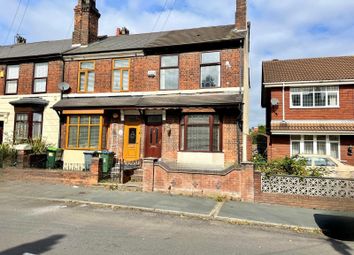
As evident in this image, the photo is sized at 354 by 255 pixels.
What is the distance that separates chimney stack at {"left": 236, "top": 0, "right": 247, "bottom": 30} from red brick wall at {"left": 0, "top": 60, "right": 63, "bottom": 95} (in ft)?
35.0

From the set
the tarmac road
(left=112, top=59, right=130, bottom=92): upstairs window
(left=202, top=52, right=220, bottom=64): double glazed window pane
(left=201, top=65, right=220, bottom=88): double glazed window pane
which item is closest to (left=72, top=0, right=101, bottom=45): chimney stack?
(left=112, top=59, right=130, bottom=92): upstairs window

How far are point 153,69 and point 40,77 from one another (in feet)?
24.2

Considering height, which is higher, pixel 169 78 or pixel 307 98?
pixel 169 78

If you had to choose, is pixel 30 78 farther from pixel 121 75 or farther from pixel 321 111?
pixel 321 111

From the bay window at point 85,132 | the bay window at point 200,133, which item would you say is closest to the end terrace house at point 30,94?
the bay window at point 85,132

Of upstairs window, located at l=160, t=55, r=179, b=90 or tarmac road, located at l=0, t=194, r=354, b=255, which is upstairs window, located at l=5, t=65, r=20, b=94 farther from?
tarmac road, located at l=0, t=194, r=354, b=255

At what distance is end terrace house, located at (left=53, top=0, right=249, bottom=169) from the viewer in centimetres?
1373

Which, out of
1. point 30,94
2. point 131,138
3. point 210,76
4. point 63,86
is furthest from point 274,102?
point 30,94

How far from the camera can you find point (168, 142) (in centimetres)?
1451

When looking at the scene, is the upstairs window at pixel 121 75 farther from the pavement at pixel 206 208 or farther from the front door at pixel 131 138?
the pavement at pixel 206 208

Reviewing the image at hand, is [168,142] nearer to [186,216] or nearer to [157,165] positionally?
[157,165]

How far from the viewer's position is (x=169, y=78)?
15195mm

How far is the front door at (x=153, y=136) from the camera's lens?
48.7 ft

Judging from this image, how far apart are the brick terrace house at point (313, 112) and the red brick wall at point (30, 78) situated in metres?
12.8
